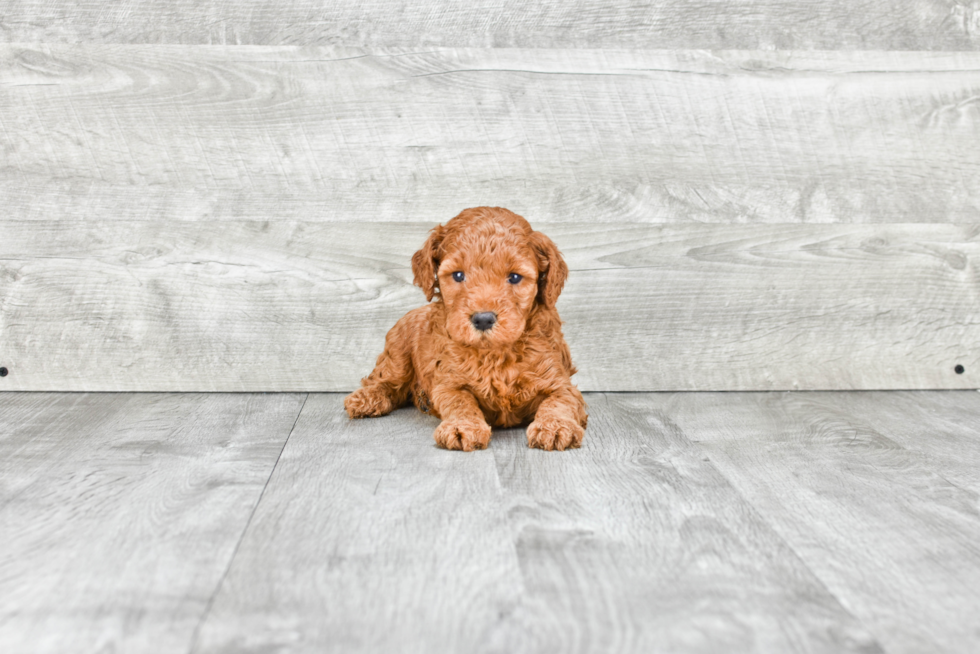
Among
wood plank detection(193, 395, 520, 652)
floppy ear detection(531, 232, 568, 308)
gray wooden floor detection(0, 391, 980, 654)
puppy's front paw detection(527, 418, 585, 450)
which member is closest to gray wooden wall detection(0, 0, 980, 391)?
gray wooden floor detection(0, 391, 980, 654)

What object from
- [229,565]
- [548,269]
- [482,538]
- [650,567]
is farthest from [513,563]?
[548,269]

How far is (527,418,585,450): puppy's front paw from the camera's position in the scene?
1.88 m

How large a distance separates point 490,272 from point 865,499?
2.93ft

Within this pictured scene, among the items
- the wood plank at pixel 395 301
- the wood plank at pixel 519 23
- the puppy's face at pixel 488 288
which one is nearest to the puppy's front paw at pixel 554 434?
the puppy's face at pixel 488 288

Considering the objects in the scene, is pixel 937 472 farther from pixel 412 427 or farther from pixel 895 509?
pixel 412 427

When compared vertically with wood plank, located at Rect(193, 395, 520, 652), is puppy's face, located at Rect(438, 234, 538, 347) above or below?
above

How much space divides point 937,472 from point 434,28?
1.83m

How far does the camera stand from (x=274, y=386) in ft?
8.55

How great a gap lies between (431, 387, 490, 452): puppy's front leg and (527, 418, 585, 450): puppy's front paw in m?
0.11

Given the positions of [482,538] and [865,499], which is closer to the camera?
[482,538]

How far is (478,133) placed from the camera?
Answer: 257 cm

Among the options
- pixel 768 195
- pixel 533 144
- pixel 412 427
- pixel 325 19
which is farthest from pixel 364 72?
pixel 768 195

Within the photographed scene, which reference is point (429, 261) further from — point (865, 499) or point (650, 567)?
point (865, 499)

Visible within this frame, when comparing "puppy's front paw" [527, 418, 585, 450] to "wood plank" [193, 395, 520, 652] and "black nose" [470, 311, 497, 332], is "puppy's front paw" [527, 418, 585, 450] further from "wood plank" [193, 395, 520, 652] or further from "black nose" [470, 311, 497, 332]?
"black nose" [470, 311, 497, 332]
